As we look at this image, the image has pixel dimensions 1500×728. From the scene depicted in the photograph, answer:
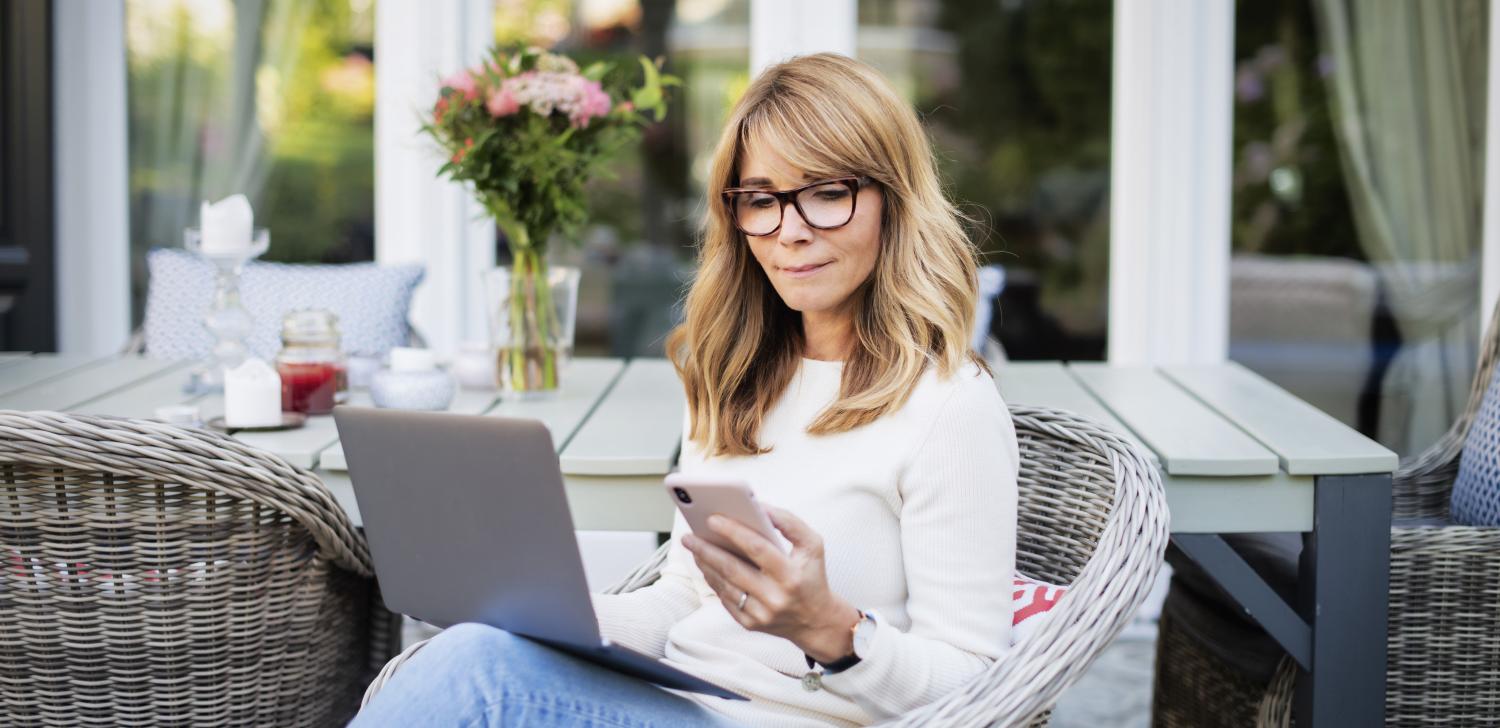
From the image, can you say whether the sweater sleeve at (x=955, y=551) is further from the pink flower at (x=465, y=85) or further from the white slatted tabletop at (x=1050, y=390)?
the pink flower at (x=465, y=85)

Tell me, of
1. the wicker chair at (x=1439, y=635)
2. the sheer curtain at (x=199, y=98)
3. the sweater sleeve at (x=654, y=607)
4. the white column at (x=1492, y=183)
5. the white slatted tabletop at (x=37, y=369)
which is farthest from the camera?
the sheer curtain at (x=199, y=98)

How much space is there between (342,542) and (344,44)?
241 centimetres

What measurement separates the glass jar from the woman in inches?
28.7

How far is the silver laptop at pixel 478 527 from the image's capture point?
1.25 metres

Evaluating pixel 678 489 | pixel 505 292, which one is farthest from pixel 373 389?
pixel 678 489

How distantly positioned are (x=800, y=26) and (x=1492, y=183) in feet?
5.78

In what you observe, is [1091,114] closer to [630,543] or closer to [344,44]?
[630,543]

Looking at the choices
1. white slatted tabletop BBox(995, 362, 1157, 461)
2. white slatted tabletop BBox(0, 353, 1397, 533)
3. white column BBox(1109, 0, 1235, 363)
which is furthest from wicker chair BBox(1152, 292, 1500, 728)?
white column BBox(1109, 0, 1235, 363)

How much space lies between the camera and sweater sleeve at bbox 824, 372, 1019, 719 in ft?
4.50

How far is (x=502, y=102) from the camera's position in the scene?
213 cm

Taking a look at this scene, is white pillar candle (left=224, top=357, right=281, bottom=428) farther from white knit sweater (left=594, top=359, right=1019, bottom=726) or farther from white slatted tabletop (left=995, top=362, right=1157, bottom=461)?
white slatted tabletop (left=995, top=362, right=1157, bottom=461)

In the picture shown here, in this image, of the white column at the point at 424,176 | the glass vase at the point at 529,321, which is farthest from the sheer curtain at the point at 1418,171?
the glass vase at the point at 529,321

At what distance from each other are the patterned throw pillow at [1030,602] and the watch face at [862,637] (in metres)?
0.27

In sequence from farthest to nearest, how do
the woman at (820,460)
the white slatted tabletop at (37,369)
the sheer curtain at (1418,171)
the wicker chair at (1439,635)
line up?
the sheer curtain at (1418,171) → the white slatted tabletop at (37,369) → the wicker chair at (1439,635) → the woman at (820,460)
